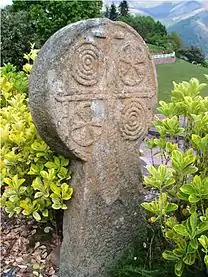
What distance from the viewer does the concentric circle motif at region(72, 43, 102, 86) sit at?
2653mm

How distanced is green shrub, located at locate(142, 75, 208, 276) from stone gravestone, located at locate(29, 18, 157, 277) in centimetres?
22

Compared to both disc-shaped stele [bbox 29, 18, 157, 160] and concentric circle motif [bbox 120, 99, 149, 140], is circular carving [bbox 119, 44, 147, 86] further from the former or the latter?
concentric circle motif [bbox 120, 99, 149, 140]

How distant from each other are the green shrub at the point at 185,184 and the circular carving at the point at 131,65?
234mm

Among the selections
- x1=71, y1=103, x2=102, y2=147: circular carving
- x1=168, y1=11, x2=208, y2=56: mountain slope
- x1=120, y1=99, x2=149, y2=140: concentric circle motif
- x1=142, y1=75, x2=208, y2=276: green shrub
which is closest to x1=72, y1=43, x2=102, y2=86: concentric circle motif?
x1=71, y1=103, x2=102, y2=147: circular carving

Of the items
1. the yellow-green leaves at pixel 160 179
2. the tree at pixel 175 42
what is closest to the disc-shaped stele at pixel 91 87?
Answer: the yellow-green leaves at pixel 160 179

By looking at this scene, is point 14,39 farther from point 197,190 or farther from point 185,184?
point 197,190

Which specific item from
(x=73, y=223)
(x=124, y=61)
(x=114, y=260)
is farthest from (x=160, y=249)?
(x=124, y=61)

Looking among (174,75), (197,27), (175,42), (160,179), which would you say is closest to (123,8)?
(175,42)

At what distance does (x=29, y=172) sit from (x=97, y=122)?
22.2 inches

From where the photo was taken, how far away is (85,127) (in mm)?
2736

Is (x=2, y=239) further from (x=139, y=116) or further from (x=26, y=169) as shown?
(x=139, y=116)

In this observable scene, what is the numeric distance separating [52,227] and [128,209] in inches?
26.1

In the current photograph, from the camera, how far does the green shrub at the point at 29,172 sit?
2848 mm

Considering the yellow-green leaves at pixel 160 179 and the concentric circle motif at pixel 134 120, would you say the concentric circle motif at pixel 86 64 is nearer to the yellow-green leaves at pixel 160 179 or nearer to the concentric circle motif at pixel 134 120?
the concentric circle motif at pixel 134 120
